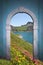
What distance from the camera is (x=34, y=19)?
29.7 feet

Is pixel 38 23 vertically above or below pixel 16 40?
above

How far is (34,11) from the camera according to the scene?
908cm

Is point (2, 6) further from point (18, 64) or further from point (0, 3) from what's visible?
point (18, 64)

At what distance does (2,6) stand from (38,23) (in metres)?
1.89

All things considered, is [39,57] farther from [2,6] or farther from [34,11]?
[2,6]

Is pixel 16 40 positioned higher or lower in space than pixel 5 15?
lower

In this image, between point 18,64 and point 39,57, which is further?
point 39,57

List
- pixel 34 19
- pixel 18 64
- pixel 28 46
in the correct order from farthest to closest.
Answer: pixel 28 46 < pixel 34 19 < pixel 18 64

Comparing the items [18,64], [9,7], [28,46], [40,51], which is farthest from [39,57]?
[28,46]

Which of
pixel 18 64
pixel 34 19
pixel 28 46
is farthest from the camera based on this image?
pixel 28 46

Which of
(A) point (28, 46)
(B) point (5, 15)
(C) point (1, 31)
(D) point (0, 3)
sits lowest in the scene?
(A) point (28, 46)

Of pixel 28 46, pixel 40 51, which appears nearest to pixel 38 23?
pixel 40 51

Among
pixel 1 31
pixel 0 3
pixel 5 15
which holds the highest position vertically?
pixel 0 3

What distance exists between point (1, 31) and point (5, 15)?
781mm
